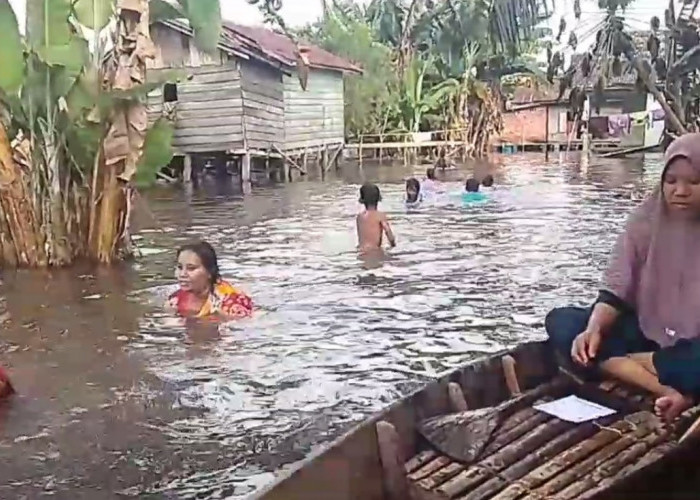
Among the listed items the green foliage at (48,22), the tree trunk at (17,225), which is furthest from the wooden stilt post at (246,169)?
the green foliage at (48,22)

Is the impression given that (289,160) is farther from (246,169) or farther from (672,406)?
(672,406)

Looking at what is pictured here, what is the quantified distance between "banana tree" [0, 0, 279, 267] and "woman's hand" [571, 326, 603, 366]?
Result: 6.54 metres

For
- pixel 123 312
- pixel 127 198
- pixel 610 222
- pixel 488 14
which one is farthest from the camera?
pixel 488 14

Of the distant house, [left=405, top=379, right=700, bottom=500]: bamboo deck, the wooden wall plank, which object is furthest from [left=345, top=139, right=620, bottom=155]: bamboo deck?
[left=405, top=379, right=700, bottom=500]: bamboo deck

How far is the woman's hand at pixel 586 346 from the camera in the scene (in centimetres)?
433

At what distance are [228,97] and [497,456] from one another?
20.8 m

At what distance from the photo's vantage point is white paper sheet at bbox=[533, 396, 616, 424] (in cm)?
393

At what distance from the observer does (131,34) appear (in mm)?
10148

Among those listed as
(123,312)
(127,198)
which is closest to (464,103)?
(127,198)

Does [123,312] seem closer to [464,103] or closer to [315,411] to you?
[315,411]

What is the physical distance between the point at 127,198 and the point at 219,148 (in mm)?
13820

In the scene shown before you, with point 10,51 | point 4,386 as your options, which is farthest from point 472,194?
point 4,386

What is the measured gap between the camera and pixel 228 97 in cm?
2362

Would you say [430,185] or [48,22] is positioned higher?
[48,22]
